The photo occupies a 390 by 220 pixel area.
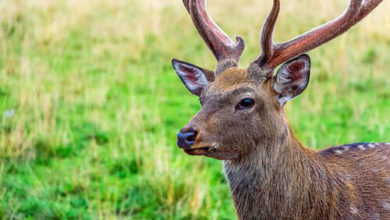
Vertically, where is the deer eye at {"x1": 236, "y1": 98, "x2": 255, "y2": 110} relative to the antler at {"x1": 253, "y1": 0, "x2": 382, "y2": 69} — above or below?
below

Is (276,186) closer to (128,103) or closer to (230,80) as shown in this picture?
(230,80)

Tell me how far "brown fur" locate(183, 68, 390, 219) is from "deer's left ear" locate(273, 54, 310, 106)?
43 millimetres

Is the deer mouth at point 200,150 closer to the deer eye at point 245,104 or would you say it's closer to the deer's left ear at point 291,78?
the deer eye at point 245,104

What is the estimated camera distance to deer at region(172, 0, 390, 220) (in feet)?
11.8

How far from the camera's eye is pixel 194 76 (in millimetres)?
3994

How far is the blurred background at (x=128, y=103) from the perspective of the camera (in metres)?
5.38

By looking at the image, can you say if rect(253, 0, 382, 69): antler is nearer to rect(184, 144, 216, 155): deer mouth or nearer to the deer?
the deer

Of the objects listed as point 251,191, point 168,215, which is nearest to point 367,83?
point 168,215

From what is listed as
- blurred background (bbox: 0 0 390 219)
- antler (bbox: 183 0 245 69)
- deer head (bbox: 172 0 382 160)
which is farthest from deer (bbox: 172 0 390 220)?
blurred background (bbox: 0 0 390 219)

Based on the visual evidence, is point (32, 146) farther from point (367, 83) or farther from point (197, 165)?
point (367, 83)

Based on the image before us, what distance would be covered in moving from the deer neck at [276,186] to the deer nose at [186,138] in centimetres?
37

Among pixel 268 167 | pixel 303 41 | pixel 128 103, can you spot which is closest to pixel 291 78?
pixel 303 41

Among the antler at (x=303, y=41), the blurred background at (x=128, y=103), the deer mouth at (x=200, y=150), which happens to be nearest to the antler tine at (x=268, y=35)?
the antler at (x=303, y=41)

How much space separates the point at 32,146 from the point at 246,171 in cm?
301
